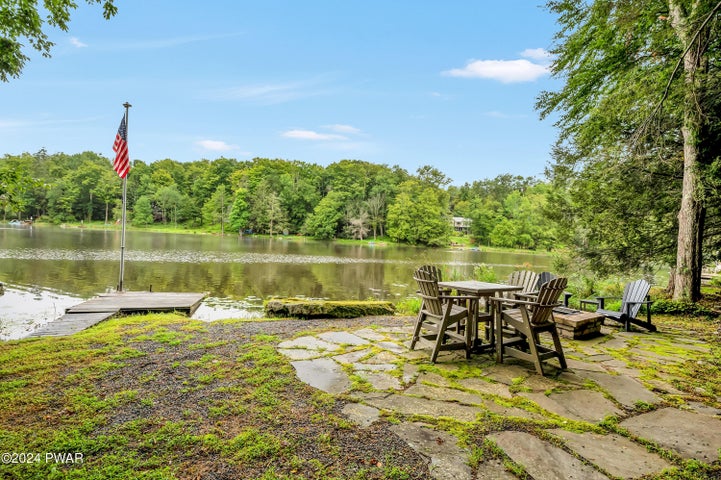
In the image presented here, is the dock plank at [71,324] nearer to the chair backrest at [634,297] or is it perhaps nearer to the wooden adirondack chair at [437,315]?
the wooden adirondack chair at [437,315]

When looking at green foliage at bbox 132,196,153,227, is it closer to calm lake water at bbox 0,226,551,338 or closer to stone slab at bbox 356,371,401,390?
calm lake water at bbox 0,226,551,338

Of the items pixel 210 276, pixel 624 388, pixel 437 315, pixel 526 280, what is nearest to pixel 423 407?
pixel 437 315

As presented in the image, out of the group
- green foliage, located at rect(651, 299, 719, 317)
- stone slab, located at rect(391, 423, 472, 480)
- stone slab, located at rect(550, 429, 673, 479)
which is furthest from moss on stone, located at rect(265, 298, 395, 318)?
green foliage, located at rect(651, 299, 719, 317)

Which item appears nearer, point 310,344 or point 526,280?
point 310,344

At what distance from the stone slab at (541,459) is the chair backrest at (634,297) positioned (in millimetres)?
3987

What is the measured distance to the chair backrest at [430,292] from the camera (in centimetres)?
347

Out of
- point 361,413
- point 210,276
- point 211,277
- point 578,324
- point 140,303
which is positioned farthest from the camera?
point 210,276

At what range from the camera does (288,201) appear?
5400cm

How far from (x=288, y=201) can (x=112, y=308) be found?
1924 inches

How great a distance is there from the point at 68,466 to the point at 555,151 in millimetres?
10921

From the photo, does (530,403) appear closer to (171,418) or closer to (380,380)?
(380,380)

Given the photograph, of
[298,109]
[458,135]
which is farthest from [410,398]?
[298,109]

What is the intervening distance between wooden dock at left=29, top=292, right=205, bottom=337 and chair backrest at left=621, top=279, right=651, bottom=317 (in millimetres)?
7785

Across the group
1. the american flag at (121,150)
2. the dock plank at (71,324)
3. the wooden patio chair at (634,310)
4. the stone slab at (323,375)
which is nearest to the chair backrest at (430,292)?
the stone slab at (323,375)
